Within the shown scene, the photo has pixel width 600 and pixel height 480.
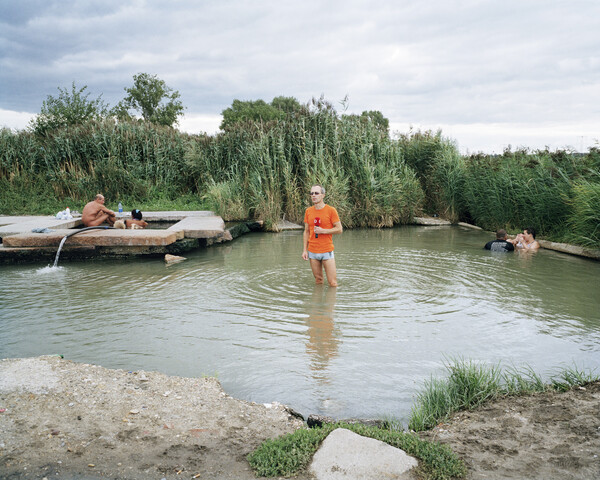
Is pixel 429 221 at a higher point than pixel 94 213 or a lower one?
lower

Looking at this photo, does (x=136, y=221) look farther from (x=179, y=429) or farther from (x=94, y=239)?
(x=179, y=429)

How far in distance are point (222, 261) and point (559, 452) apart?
8.51 m

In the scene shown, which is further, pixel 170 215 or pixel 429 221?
pixel 429 221

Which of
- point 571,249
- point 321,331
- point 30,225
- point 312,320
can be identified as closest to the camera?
point 321,331

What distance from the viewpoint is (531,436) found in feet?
11.0

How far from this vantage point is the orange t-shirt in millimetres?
7797

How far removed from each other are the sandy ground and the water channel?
614 millimetres

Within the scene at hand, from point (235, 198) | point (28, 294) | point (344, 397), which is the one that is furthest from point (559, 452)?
point (235, 198)

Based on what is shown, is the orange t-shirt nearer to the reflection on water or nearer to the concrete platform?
the reflection on water

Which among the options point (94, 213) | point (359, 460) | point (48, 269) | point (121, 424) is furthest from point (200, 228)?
point (359, 460)

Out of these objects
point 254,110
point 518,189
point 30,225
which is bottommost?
point 30,225

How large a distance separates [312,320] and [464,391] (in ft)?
9.01

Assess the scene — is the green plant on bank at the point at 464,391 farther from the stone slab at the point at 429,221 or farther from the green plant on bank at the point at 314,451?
the stone slab at the point at 429,221

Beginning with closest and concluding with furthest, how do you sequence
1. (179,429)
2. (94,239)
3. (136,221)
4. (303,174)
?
1. (179,429)
2. (94,239)
3. (136,221)
4. (303,174)
